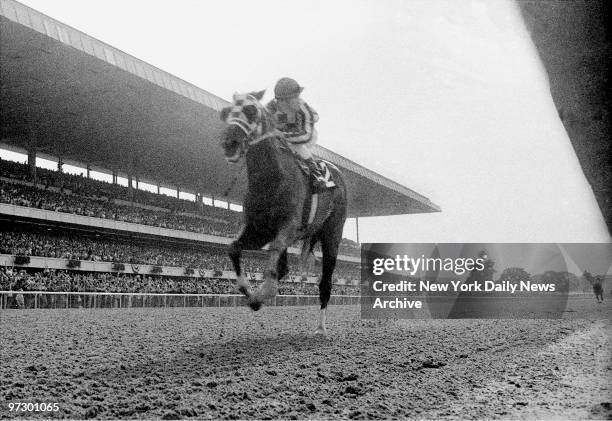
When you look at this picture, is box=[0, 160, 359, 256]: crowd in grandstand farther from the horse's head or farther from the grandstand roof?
the horse's head

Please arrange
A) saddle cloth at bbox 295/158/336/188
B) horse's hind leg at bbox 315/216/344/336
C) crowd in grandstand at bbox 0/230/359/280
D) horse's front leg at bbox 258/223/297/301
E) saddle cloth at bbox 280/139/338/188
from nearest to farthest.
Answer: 1. horse's front leg at bbox 258/223/297/301
2. saddle cloth at bbox 280/139/338/188
3. saddle cloth at bbox 295/158/336/188
4. horse's hind leg at bbox 315/216/344/336
5. crowd in grandstand at bbox 0/230/359/280

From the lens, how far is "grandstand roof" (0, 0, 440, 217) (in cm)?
1018

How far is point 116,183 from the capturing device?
705 inches

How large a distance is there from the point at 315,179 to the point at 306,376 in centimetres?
159

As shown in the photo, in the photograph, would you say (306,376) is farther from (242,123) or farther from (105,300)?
(105,300)

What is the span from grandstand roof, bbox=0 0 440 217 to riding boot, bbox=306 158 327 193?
4.07 metres

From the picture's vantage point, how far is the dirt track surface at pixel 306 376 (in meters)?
3.33

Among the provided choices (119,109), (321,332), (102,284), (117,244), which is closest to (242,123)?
(321,332)

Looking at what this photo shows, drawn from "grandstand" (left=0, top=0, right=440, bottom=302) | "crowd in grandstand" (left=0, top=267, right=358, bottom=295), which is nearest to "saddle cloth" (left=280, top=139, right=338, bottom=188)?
"grandstand" (left=0, top=0, right=440, bottom=302)

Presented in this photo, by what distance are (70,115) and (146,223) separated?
563cm

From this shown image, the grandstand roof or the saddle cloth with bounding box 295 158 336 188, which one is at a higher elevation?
the grandstand roof

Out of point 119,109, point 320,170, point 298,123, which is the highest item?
point 119,109

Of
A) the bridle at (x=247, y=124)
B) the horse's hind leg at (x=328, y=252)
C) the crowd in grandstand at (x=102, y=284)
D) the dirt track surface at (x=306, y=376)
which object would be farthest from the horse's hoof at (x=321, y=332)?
the crowd in grandstand at (x=102, y=284)

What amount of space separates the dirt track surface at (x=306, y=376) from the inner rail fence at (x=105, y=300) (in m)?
7.83
